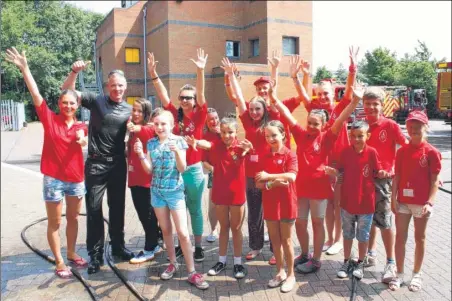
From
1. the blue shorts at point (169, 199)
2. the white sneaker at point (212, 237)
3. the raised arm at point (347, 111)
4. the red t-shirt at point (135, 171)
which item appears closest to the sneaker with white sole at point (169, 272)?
the blue shorts at point (169, 199)

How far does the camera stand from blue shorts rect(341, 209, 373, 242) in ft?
12.8

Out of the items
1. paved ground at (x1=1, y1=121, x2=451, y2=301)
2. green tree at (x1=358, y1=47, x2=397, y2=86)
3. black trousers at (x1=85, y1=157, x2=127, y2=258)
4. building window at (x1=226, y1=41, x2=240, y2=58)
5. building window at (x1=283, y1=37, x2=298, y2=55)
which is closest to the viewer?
paved ground at (x1=1, y1=121, x2=451, y2=301)

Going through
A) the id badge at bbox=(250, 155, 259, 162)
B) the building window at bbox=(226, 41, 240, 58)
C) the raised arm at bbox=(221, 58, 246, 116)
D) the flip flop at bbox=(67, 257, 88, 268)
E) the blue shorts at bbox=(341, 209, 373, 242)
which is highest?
the building window at bbox=(226, 41, 240, 58)

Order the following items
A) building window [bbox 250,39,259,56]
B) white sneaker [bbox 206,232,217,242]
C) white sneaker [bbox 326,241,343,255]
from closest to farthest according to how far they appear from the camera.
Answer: white sneaker [bbox 326,241,343,255] < white sneaker [bbox 206,232,217,242] < building window [bbox 250,39,259,56]

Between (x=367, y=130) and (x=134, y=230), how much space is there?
3707 mm

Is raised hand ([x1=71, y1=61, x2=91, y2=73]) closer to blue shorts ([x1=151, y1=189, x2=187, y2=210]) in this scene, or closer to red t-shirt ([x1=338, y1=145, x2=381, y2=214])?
blue shorts ([x1=151, y1=189, x2=187, y2=210])

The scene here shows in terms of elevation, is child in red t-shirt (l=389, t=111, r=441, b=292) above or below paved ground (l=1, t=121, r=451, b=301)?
above

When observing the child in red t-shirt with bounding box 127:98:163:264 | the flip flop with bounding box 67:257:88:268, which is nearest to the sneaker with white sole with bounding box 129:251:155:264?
the child in red t-shirt with bounding box 127:98:163:264

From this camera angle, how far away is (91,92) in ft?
13.6

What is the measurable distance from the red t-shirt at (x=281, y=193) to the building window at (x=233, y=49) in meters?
14.8

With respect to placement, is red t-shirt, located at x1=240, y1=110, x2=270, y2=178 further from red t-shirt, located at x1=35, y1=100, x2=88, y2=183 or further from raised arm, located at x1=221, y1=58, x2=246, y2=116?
red t-shirt, located at x1=35, y1=100, x2=88, y2=183

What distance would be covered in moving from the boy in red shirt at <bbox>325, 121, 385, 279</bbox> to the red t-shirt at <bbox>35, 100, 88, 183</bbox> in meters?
2.42

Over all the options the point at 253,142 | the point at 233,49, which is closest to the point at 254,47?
the point at 233,49

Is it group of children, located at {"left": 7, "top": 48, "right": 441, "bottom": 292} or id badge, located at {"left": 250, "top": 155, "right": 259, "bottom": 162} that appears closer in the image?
group of children, located at {"left": 7, "top": 48, "right": 441, "bottom": 292}
